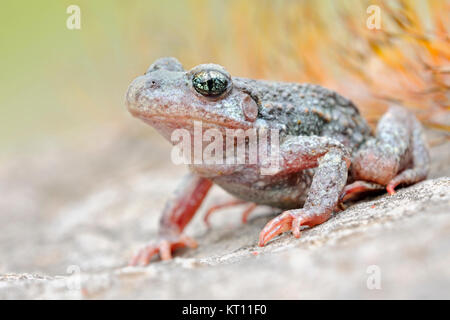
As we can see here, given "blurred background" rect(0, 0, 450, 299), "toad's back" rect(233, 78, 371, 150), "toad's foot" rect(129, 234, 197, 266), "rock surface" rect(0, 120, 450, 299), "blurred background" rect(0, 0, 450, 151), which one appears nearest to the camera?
"rock surface" rect(0, 120, 450, 299)

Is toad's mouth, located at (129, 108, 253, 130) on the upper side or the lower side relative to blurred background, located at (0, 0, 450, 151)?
lower

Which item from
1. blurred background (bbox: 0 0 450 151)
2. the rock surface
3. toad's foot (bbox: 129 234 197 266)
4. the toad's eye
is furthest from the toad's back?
toad's foot (bbox: 129 234 197 266)

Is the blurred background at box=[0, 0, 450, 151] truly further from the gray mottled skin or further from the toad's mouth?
the toad's mouth

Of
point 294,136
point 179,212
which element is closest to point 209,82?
point 294,136

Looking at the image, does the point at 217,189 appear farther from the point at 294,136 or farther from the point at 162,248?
the point at 294,136

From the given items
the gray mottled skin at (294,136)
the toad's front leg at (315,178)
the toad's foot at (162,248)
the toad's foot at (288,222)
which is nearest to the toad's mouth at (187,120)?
the gray mottled skin at (294,136)

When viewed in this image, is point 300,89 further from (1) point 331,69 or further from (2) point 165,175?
(2) point 165,175

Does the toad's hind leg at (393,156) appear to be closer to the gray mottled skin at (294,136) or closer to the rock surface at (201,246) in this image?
the gray mottled skin at (294,136)
